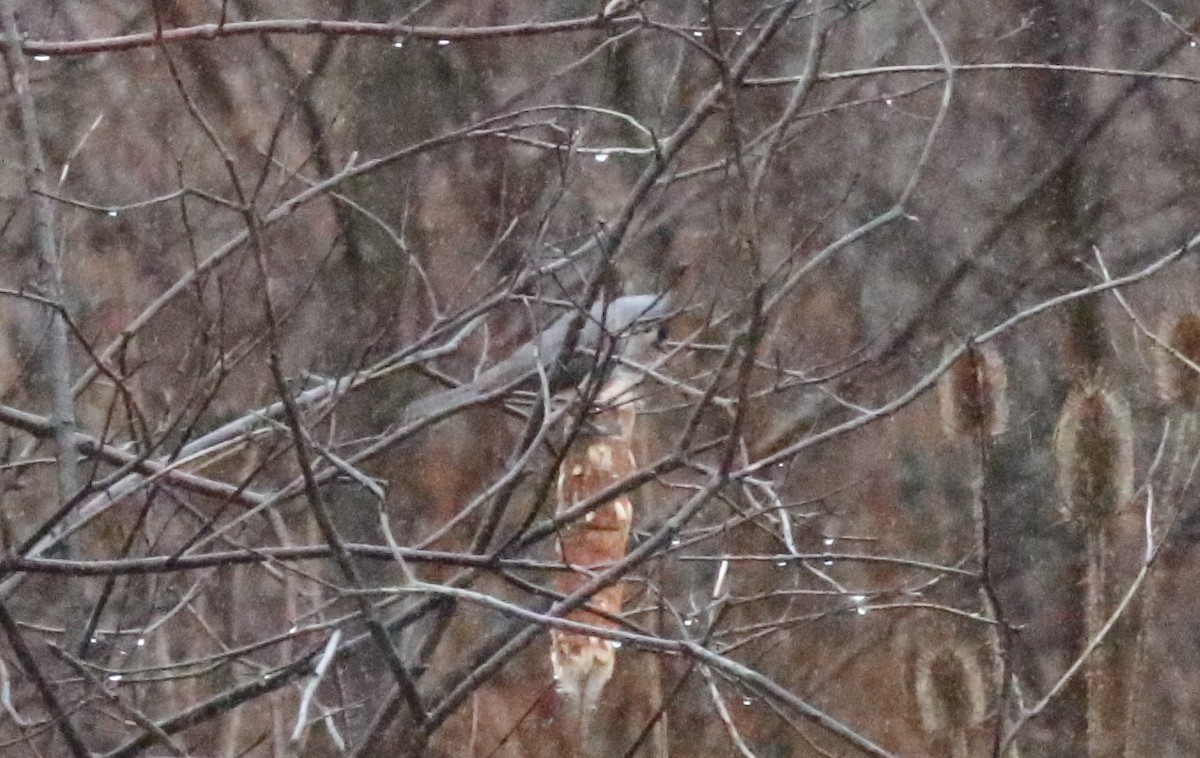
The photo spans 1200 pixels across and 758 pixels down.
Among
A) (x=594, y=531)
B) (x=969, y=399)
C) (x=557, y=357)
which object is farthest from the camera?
(x=969, y=399)

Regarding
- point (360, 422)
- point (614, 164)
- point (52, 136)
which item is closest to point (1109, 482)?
point (614, 164)

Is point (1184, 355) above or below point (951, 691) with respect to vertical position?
above

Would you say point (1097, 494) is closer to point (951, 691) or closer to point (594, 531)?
point (951, 691)

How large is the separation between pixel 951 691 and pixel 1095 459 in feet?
2.19

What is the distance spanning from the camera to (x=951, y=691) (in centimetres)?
378

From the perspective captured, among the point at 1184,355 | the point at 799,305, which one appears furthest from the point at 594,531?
the point at 1184,355

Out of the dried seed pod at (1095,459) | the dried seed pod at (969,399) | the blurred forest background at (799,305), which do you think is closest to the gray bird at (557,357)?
the blurred forest background at (799,305)

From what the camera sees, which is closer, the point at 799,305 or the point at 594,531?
the point at 594,531

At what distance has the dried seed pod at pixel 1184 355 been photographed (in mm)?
3736

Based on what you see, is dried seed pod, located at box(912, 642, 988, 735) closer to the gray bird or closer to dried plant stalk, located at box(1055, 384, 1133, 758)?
dried plant stalk, located at box(1055, 384, 1133, 758)

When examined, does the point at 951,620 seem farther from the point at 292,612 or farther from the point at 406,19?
the point at 406,19

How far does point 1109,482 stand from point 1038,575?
0.96 ft

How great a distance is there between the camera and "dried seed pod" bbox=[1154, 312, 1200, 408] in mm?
3736

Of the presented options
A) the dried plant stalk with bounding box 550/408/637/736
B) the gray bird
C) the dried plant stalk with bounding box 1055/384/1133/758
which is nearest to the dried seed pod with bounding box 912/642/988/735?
the dried plant stalk with bounding box 1055/384/1133/758
